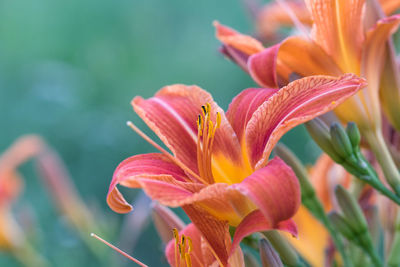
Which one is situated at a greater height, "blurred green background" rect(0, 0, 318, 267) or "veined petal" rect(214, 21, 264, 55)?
"blurred green background" rect(0, 0, 318, 267)

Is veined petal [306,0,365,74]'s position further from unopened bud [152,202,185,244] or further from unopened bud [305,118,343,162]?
unopened bud [152,202,185,244]

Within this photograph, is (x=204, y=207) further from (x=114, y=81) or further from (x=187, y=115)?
(x=114, y=81)

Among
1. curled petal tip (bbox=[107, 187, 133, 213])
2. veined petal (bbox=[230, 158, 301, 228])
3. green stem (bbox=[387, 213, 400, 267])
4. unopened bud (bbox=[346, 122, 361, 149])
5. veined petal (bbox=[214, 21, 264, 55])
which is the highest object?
veined petal (bbox=[214, 21, 264, 55])

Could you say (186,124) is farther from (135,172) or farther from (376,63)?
(376,63)

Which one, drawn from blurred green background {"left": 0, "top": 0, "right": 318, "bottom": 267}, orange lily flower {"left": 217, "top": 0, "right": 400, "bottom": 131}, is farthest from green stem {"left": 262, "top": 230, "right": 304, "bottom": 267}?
blurred green background {"left": 0, "top": 0, "right": 318, "bottom": 267}

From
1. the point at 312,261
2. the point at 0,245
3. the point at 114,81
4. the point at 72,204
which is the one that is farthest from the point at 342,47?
the point at 114,81

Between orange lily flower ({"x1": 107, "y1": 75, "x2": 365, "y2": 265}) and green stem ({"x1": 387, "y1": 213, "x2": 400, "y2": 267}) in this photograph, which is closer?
orange lily flower ({"x1": 107, "y1": 75, "x2": 365, "y2": 265})

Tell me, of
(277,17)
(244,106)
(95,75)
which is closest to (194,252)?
(244,106)
